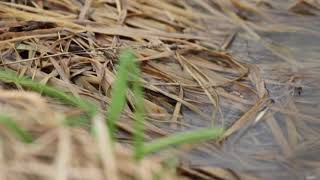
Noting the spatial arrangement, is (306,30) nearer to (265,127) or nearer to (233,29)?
(233,29)

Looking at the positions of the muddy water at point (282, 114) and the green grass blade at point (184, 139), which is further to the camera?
the muddy water at point (282, 114)

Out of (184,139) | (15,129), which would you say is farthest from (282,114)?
(15,129)

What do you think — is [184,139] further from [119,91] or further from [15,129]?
[15,129]

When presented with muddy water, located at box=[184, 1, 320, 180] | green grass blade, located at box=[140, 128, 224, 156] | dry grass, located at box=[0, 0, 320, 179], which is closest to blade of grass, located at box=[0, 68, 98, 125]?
dry grass, located at box=[0, 0, 320, 179]

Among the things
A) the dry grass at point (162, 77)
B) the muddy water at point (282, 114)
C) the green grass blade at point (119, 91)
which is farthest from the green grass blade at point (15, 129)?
the muddy water at point (282, 114)

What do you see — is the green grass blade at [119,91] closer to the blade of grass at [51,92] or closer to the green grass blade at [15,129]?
the blade of grass at [51,92]

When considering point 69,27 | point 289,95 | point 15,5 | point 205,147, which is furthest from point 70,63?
point 289,95

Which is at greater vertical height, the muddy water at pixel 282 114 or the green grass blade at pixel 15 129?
the muddy water at pixel 282 114
